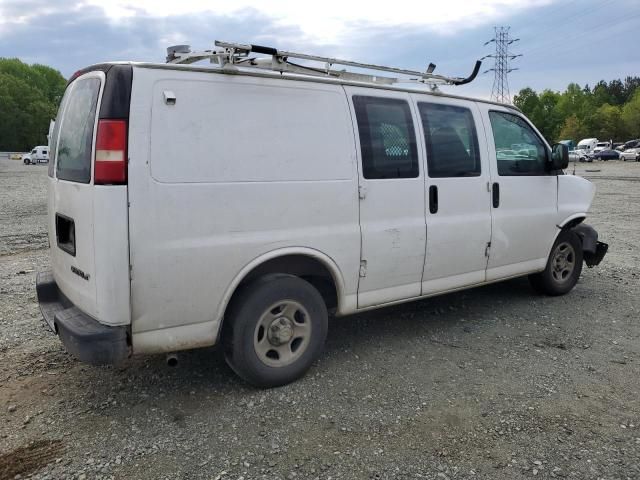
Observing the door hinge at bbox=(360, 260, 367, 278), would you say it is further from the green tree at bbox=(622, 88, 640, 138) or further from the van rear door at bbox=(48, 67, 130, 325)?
the green tree at bbox=(622, 88, 640, 138)

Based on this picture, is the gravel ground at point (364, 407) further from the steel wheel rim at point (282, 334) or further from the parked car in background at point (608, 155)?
the parked car in background at point (608, 155)

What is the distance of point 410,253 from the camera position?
4.51 m

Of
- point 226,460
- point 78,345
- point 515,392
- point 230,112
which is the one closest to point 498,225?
point 515,392

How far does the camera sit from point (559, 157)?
5.73m

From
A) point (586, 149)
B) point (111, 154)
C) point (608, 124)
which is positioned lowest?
point (111, 154)

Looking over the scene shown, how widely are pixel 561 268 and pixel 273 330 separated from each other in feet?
12.7

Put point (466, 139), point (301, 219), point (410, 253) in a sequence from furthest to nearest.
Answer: point (466, 139), point (410, 253), point (301, 219)

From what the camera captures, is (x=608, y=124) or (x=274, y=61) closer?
(x=274, y=61)

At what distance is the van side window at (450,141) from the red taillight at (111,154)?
2.50 meters

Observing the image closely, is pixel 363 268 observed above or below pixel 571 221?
below

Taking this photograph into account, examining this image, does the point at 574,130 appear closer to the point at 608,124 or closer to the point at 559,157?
the point at 608,124

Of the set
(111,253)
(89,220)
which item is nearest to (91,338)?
(111,253)

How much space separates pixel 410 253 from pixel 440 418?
4.63 feet

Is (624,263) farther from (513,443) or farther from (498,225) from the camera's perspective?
(513,443)
